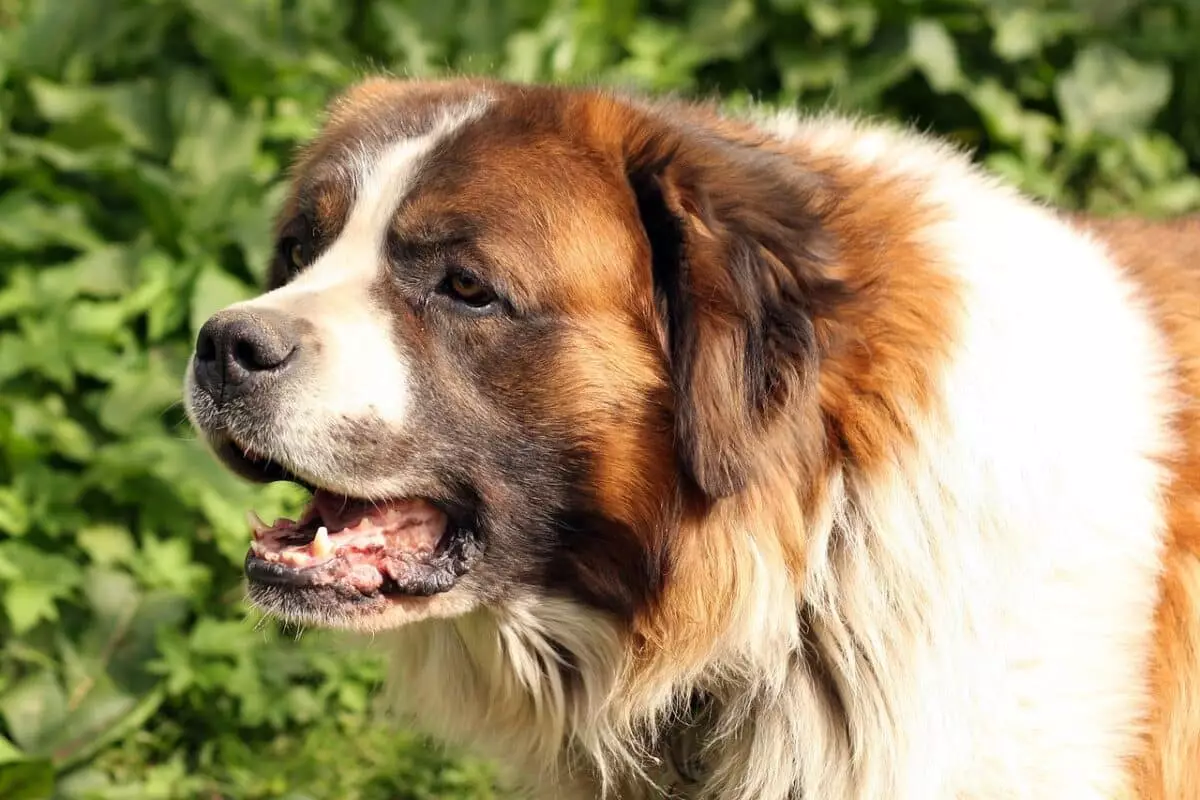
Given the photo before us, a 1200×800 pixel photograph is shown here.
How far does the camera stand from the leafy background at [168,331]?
4.59 m

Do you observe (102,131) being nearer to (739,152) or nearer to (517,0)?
(517,0)

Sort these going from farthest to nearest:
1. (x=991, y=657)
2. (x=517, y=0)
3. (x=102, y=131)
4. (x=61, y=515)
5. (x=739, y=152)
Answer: (x=517, y=0) → (x=102, y=131) → (x=61, y=515) → (x=739, y=152) → (x=991, y=657)

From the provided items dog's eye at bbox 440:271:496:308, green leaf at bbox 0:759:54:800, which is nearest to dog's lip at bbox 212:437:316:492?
dog's eye at bbox 440:271:496:308

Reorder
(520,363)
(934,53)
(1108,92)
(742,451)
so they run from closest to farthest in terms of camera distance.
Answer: (742,451) → (520,363) → (934,53) → (1108,92)

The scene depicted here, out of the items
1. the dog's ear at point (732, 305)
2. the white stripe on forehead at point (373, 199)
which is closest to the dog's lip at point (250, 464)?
the white stripe on forehead at point (373, 199)

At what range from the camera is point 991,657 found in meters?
2.85

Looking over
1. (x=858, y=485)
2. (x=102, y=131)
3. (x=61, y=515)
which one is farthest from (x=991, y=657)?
(x=102, y=131)

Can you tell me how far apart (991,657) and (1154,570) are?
365 mm

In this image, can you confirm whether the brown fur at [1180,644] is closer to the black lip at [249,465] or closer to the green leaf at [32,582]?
the black lip at [249,465]

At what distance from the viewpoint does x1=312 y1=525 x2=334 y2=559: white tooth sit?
9.94 ft

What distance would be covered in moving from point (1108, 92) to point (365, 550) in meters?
4.15

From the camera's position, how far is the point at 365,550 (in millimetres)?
3043

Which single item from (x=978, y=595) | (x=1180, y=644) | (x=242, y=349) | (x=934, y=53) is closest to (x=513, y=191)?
(x=242, y=349)

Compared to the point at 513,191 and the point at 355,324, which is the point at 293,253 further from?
the point at 513,191
